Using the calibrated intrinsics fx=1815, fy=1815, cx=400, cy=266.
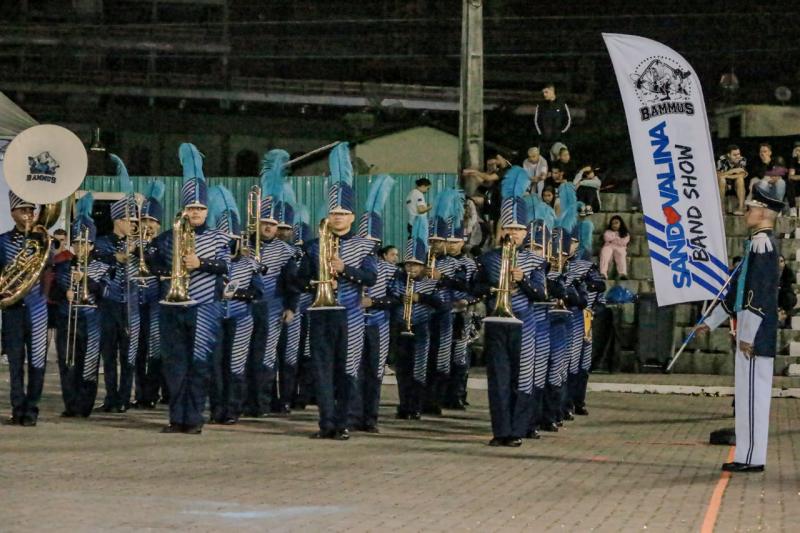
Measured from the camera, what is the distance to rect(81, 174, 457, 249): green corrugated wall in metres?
30.4

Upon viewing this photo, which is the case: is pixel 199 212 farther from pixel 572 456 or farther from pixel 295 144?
pixel 295 144

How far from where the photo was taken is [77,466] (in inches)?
534

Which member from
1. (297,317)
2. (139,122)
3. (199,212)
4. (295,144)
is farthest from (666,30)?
(199,212)

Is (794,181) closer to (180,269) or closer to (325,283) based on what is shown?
(325,283)

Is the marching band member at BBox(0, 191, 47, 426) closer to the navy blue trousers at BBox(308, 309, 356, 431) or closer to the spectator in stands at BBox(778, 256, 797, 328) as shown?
the navy blue trousers at BBox(308, 309, 356, 431)

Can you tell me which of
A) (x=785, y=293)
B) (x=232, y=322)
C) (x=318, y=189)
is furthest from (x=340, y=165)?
(x=318, y=189)

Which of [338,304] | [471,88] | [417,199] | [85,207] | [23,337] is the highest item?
[471,88]

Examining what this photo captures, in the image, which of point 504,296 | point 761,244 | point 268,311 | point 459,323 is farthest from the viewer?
point 459,323

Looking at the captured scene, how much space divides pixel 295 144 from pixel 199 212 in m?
36.1

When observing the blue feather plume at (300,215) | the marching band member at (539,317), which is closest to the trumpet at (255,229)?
the blue feather plume at (300,215)

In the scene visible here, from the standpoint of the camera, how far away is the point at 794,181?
95.2 feet

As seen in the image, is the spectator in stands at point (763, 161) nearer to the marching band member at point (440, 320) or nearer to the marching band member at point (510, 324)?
the marching band member at point (440, 320)

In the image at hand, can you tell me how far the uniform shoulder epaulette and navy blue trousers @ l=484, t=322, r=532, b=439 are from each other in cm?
269

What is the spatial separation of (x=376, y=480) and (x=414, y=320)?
7.13 metres
